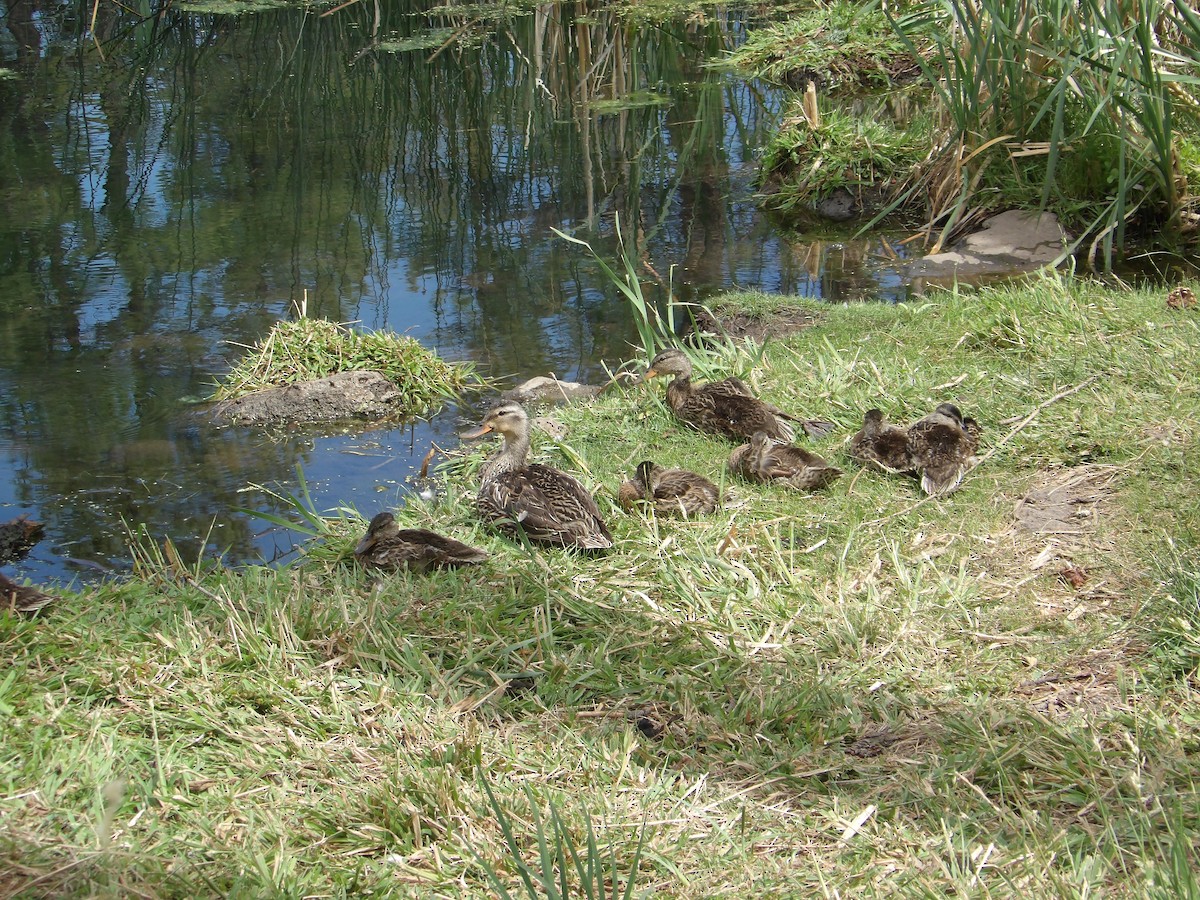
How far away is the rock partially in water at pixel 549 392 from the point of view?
7.37 meters

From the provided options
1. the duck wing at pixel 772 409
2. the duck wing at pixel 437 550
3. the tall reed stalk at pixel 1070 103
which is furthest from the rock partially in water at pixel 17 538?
the tall reed stalk at pixel 1070 103

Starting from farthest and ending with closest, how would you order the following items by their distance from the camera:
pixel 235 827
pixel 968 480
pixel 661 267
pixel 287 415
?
1. pixel 661 267
2. pixel 287 415
3. pixel 968 480
4. pixel 235 827

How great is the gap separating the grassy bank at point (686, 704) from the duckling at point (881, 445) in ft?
0.33

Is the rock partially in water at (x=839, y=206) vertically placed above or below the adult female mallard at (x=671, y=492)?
above

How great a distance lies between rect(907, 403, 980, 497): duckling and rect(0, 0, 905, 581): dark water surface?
2.75m

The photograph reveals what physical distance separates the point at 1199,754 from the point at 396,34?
56.7 ft

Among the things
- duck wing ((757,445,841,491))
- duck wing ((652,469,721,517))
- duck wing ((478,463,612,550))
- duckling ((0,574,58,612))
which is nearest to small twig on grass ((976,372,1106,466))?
duck wing ((757,445,841,491))

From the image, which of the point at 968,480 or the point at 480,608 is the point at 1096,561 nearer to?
the point at 968,480

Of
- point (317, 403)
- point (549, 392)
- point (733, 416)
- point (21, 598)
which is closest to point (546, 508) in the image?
point (733, 416)

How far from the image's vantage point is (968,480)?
17.5ft

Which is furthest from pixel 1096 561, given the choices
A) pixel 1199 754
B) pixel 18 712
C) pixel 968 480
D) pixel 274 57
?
pixel 274 57

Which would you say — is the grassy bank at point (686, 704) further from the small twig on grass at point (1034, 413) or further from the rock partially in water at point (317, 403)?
the rock partially in water at point (317, 403)

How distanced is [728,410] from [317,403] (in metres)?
2.83

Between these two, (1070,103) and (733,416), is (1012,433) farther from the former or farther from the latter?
(1070,103)
